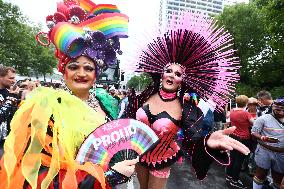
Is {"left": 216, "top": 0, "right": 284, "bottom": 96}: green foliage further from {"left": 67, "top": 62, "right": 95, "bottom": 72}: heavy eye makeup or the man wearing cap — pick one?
{"left": 67, "top": 62, "right": 95, "bottom": 72}: heavy eye makeup

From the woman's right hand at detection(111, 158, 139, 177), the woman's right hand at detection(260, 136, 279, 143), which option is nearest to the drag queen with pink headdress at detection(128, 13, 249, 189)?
the woman's right hand at detection(111, 158, 139, 177)

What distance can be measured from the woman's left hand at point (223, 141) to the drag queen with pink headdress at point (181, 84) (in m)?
0.38

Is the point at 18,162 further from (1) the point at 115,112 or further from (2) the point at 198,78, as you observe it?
(2) the point at 198,78

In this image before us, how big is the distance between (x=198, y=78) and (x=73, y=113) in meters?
1.55

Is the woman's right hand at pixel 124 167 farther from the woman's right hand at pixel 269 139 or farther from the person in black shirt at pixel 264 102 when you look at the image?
the person in black shirt at pixel 264 102

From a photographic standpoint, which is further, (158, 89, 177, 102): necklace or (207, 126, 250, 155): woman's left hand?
(158, 89, 177, 102): necklace

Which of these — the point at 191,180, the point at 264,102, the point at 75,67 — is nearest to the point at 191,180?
the point at 191,180

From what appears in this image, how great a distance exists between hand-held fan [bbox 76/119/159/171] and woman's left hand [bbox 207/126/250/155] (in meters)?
0.56

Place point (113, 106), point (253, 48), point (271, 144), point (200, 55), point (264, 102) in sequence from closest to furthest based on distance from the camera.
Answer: point (113, 106)
point (200, 55)
point (271, 144)
point (264, 102)
point (253, 48)

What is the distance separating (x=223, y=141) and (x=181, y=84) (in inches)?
35.0

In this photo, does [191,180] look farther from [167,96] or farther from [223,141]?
[223,141]

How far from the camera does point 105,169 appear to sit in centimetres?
163

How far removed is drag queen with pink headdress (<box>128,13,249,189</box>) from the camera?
2.80m

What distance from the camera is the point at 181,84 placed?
2.95 metres
